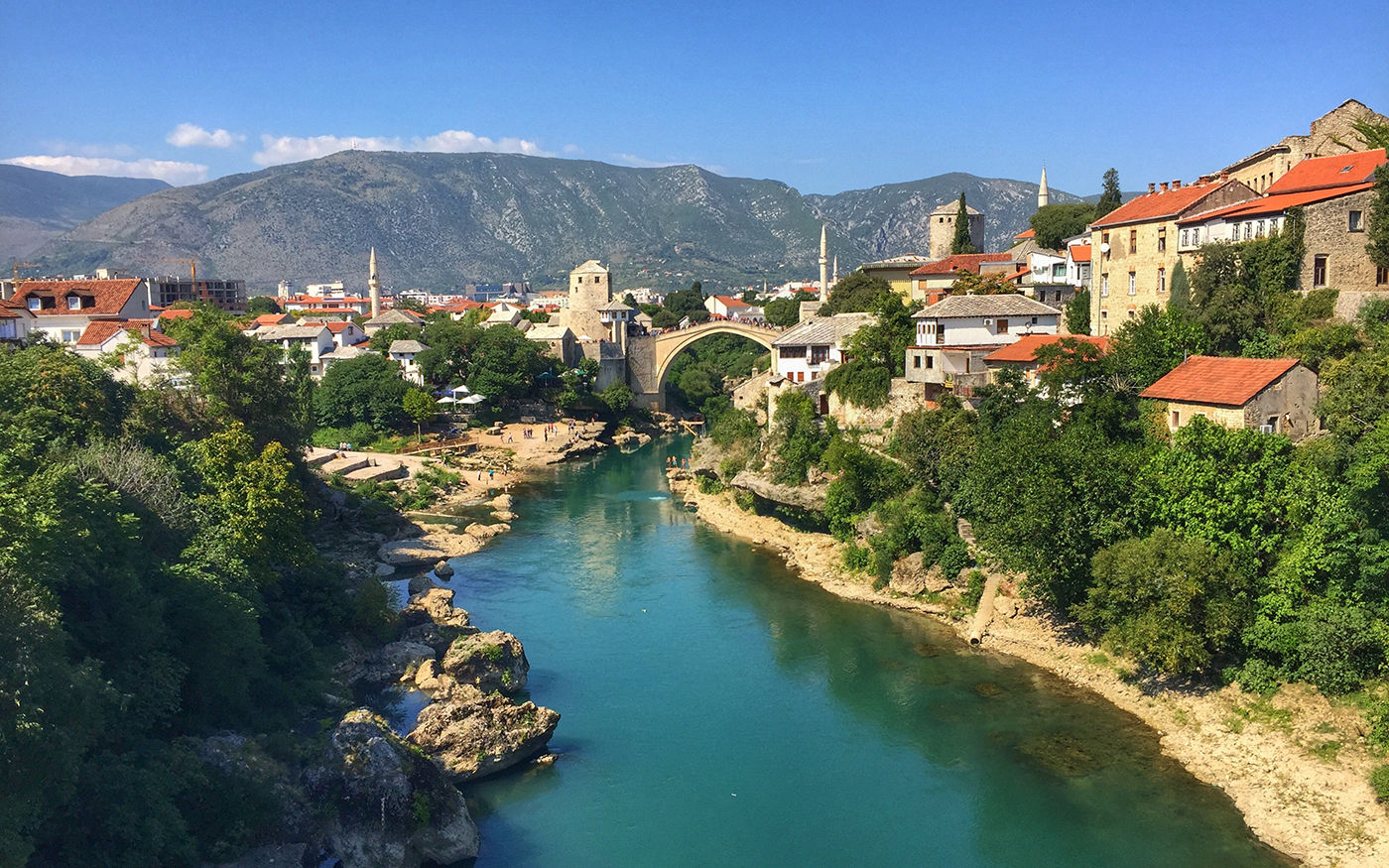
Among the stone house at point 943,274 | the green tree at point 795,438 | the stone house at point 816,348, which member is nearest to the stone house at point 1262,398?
the green tree at point 795,438

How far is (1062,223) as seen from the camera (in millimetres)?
40656

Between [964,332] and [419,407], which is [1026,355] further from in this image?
[419,407]

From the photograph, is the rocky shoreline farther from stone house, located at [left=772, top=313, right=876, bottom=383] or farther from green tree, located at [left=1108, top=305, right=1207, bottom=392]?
stone house, located at [left=772, top=313, right=876, bottom=383]

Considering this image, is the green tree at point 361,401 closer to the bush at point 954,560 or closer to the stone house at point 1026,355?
the stone house at point 1026,355

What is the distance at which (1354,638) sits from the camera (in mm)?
17078

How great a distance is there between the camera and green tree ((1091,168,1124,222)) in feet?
134

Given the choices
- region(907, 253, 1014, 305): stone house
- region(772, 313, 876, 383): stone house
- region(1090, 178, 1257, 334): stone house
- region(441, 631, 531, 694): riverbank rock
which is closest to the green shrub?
region(1090, 178, 1257, 334): stone house

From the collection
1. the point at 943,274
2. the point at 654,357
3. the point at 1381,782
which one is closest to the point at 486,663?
the point at 1381,782

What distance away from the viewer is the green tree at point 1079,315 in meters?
32.1

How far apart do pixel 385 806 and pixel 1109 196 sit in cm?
3882

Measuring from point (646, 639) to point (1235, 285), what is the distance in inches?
643

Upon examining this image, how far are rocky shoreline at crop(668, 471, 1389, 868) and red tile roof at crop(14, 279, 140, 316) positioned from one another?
33545 millimetres

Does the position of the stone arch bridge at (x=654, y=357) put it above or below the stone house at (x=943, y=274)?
below

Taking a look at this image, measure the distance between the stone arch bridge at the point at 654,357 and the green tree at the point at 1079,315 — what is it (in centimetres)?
3334
